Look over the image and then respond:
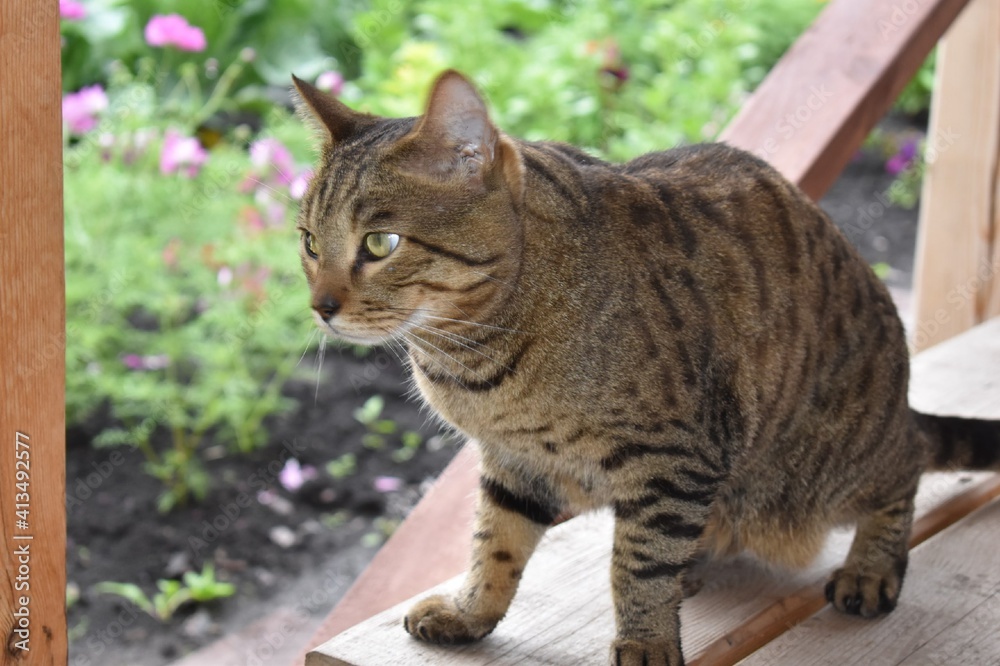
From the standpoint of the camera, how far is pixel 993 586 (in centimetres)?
214

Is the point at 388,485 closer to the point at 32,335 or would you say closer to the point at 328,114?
the point at 328,114

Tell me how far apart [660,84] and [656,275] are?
11.5ft

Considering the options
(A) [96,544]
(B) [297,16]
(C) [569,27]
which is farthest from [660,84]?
(A) [96,544]

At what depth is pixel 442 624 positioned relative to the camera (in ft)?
6.36

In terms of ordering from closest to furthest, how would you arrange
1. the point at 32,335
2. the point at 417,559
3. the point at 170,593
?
the point at 32,335 → the point at 417,559 → the point at 170,593

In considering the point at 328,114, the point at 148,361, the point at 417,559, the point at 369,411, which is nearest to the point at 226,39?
the point at 148,361

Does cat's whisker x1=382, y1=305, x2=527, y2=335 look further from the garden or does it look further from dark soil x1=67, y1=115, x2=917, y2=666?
dark soil x1=67, y1=115, x2=917, y2=666

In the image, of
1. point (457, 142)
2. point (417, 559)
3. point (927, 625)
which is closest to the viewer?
point (457, 142)

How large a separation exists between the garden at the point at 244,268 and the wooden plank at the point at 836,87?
3.58 ft

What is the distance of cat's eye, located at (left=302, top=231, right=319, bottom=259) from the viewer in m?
1.83

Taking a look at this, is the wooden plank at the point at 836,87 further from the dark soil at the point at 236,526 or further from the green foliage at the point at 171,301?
the green foliage at the point at 171,301

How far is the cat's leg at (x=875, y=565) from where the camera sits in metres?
2.06

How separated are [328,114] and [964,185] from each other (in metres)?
2.42

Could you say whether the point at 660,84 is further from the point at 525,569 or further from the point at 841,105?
the point at 525,569
